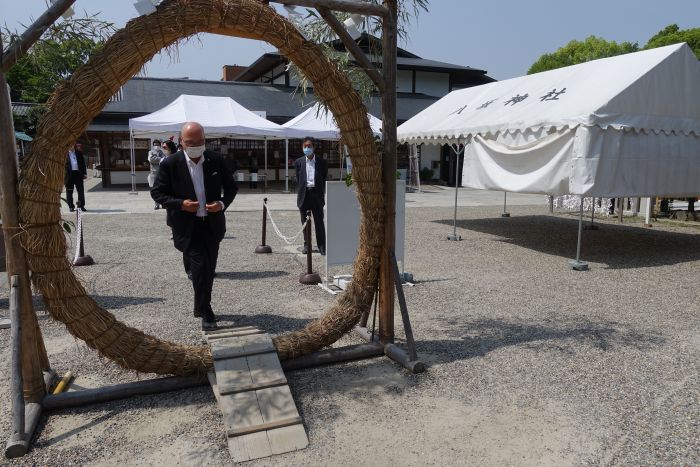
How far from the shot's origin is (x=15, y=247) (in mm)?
3055

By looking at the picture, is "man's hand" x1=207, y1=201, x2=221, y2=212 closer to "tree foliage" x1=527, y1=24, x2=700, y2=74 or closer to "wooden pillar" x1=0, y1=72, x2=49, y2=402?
"wooden pillar" x1=0, y1=72, x2=49, y2=402

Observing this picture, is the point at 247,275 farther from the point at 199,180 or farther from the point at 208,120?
the point at 208,120

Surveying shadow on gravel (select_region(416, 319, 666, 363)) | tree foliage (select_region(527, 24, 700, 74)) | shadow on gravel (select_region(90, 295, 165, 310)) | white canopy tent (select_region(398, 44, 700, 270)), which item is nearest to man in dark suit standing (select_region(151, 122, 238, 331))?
shadow on gravel (select_region(90, 295, 165, 310))

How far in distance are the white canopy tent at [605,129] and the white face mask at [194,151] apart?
5.50m

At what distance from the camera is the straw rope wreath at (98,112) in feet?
9.92

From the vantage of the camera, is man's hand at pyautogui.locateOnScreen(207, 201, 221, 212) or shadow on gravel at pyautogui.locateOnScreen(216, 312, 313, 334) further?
shadow on gravel at pyautogui.locateOnScreen(216, 312, 313, 334)

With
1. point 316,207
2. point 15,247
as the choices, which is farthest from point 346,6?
point 316,207

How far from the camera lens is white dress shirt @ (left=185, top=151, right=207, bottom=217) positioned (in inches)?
171

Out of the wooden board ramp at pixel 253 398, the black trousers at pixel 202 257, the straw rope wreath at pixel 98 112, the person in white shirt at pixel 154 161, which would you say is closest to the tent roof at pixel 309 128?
the person in white shirt at pixel 154 161

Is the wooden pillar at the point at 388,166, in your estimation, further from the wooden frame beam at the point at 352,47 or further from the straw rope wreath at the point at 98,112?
the straw rope wreath at the point at 98,112

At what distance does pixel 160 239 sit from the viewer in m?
9.57

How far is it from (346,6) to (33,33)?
2.00 metres

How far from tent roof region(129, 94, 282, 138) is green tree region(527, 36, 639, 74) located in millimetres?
30695

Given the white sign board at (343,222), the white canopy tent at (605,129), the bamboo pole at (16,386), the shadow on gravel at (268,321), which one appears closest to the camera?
the bamboo pole at (16,386)
